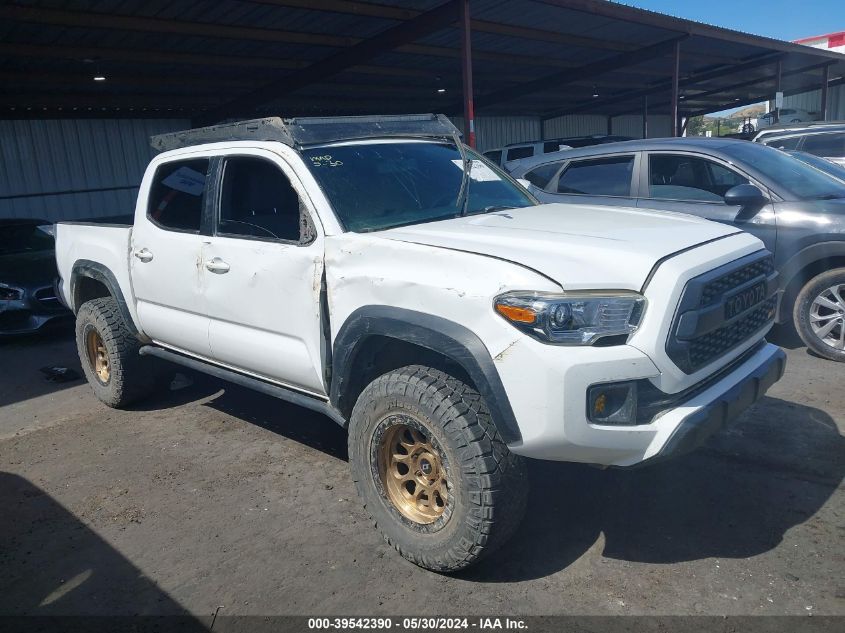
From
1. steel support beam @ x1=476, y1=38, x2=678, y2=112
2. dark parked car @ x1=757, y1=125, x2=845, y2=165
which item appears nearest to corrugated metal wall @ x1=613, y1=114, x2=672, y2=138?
steel support beam @ x1=476, y1=38, x2=678, y2=112

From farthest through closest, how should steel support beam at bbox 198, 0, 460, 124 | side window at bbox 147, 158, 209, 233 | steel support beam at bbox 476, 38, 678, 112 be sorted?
steel support beam at bbox 476, 38, 678, 112 → steel support beam at bbox 198, 0, 460, 124 → side window at bbox 147, 158, 209, 233

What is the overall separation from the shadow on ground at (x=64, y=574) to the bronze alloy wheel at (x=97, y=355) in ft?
5.56

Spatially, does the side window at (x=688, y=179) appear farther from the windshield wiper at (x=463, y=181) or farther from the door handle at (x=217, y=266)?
the door handle at (x=217, y=266)

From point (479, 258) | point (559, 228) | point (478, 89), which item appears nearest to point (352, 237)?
point (479, 258)

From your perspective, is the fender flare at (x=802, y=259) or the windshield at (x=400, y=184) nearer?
the windshield at (x=400, y=184)

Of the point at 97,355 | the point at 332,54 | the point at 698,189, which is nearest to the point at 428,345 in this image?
the point at 97,355

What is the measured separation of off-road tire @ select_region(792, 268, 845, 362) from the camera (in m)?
5.59

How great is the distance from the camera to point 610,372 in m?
2.66

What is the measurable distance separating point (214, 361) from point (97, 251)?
5.49 feet

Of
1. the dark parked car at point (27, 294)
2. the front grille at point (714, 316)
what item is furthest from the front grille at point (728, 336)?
the dark parked car at point (27, 294)

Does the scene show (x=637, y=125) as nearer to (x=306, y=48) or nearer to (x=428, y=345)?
(x=306, y=48)

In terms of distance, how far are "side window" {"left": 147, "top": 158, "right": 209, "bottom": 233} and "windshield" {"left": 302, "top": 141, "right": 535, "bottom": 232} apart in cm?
106

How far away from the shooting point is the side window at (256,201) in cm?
395

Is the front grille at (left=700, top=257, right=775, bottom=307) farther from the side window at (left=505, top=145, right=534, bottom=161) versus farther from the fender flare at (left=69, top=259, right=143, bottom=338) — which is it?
the side window at (left=505, top=145, right=534, bottom=161)
